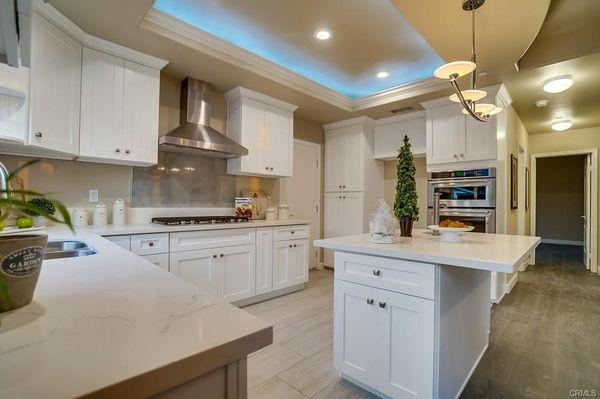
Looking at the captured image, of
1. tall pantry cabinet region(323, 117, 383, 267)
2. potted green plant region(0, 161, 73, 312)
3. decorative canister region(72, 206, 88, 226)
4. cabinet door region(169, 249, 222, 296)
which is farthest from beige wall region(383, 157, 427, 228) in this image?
potted green plant region(0, 161, 73, 312)

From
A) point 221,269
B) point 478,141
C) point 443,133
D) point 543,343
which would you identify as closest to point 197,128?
point 221,269

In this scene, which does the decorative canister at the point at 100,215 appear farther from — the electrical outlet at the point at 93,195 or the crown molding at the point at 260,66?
the crown molding at the point at 260,66

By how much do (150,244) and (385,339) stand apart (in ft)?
6.26

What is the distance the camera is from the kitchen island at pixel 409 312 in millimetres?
1383

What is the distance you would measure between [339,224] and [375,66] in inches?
92.1

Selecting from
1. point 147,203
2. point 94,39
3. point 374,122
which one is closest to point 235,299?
point 147,203

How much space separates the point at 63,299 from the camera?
2.24ft

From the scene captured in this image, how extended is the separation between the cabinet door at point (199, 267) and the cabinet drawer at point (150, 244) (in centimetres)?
11

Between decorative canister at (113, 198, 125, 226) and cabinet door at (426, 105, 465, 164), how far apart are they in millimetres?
3541

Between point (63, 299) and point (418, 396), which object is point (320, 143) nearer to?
point (418, 396)

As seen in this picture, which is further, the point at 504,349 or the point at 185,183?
the point at 185,183

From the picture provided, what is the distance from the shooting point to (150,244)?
234cm

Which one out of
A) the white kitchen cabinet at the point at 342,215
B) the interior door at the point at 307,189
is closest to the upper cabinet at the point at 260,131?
the interior door at the point at 307,189

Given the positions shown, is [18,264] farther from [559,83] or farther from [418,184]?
[418,184]
